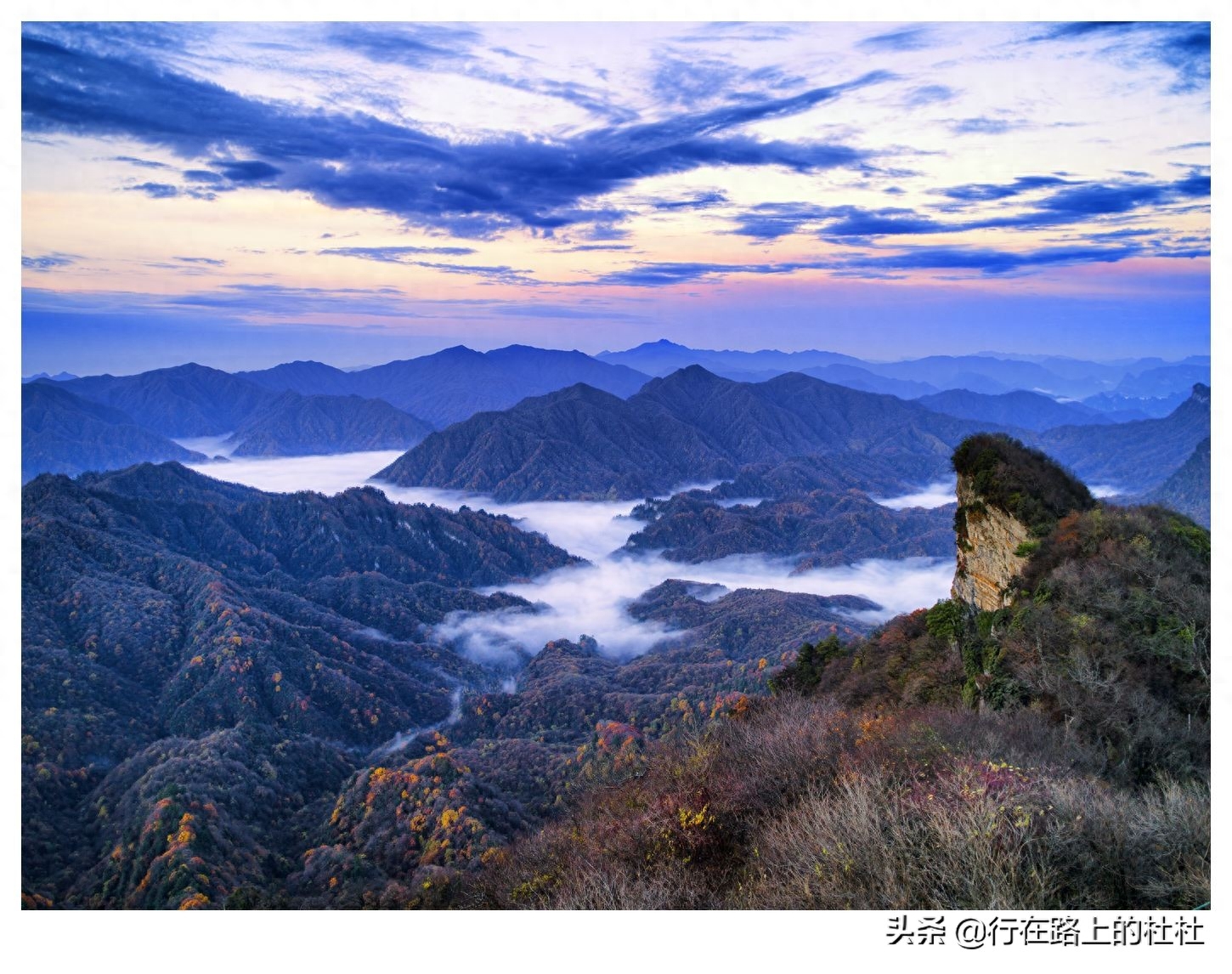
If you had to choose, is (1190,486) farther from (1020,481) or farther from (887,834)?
(887,834)

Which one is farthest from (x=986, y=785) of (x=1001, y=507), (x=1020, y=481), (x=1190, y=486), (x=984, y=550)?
(x=1190, y=486)

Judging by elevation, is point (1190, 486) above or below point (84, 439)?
below

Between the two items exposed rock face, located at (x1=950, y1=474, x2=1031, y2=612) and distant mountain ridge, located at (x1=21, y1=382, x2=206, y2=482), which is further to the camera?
distant mountain ridge, located at (x1=21, y1=382, x2=206, y2=482)

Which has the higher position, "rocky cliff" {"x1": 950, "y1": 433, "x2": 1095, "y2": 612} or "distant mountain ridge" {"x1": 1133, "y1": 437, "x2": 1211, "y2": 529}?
"rocky cliff" {"x1": 950, "y1": 433, "x2": 1095, "y2": 612}

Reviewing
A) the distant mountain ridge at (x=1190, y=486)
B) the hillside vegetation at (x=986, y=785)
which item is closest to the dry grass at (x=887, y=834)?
the hillside vegetation at (x=986, y=785)

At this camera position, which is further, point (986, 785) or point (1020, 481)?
point (1020, 481)

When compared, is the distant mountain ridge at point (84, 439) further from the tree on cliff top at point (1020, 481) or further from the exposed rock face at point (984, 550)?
the tree on cliff top at point (1020, 481)

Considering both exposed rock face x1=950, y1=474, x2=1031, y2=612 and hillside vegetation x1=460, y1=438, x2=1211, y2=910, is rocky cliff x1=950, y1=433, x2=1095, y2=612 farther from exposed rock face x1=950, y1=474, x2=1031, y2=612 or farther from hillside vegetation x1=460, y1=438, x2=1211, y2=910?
hillside vegetation x1=460, y1=438, x2=1211, y2=910

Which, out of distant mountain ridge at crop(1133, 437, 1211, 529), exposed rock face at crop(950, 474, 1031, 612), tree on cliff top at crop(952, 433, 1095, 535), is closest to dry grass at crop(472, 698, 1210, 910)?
exposed rock face at crop(950, 474, 1031, 612)

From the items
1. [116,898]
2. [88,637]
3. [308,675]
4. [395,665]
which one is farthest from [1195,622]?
[395,665]
